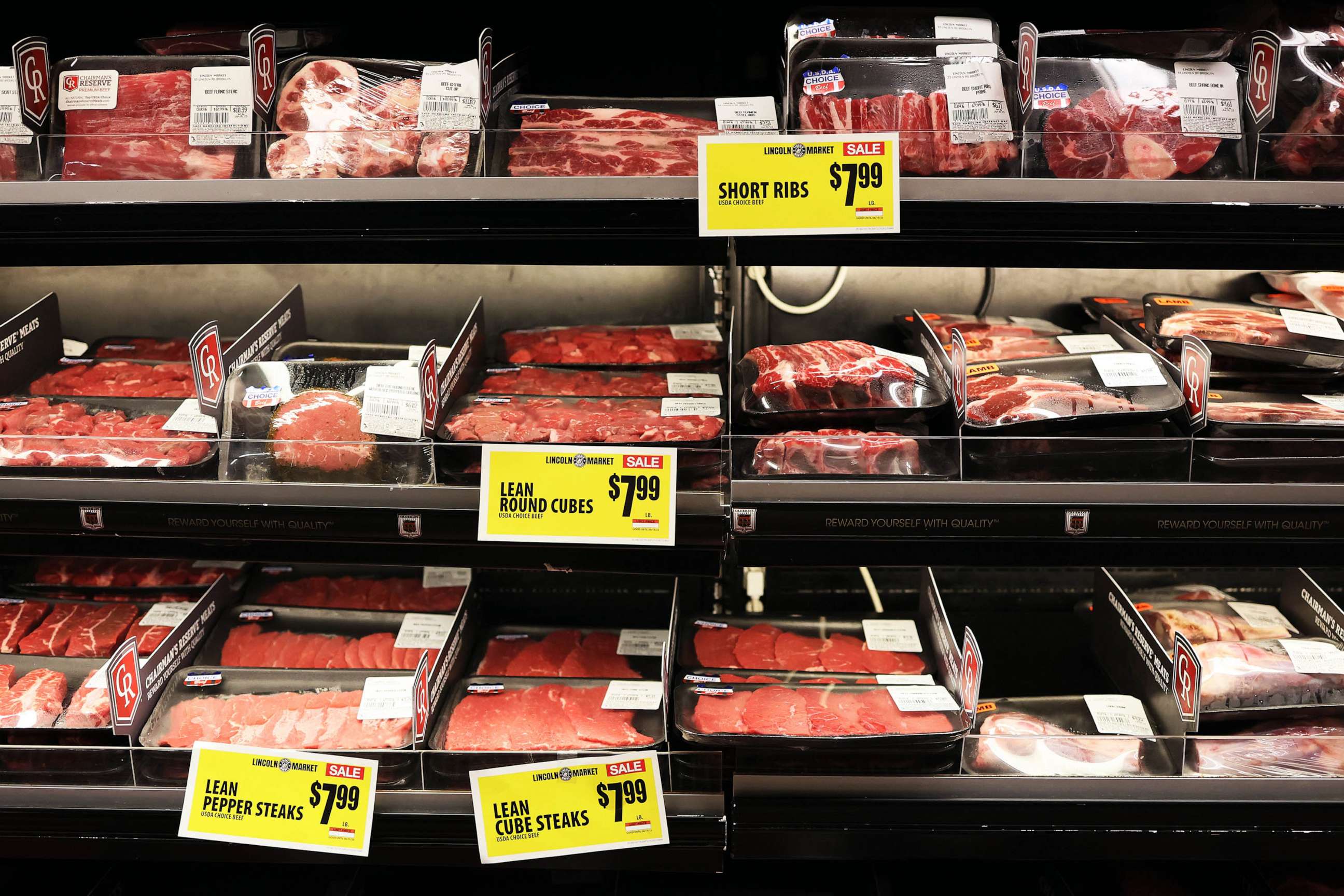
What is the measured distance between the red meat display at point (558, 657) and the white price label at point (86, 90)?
1.26 meters

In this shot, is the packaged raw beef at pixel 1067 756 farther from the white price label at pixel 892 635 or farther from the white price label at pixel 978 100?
the white price label at pixel 978 100

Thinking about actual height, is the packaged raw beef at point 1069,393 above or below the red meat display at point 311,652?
above

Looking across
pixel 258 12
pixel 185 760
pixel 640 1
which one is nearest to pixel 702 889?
pixel 185 760

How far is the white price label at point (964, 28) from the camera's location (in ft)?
5.97

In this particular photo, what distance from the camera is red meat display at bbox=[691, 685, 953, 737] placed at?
1728 mm

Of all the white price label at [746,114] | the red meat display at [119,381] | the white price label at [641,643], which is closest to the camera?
the white price label at [746,114]

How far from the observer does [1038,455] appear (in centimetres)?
166

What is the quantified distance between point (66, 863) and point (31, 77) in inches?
64.7

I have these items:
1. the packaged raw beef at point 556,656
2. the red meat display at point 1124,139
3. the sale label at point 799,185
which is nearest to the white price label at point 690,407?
the sale label at point 799,185

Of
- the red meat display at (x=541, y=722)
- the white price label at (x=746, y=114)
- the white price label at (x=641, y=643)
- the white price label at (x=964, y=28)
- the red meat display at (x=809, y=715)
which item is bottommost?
the red meat display at (x=541, y=722)

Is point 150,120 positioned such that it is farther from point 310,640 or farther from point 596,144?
point 310,640

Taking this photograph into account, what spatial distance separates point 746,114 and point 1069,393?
29.9 inches

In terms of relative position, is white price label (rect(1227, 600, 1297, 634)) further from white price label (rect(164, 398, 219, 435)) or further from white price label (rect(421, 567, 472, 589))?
white price label (rect(164, 398, 219, 435))

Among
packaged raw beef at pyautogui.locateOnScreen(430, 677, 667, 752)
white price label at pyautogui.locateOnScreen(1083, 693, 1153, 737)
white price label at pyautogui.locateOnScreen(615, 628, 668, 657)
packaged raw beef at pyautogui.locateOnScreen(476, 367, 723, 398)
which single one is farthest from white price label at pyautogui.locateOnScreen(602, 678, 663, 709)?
white price label at pyautogui.locateOnScreen(1083, 693, 1153, 737)
